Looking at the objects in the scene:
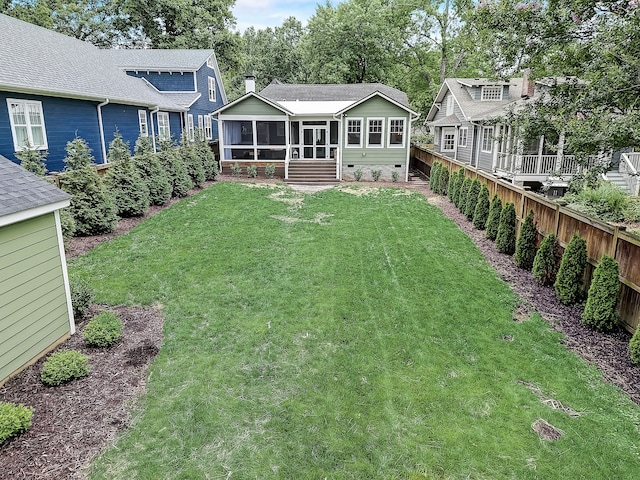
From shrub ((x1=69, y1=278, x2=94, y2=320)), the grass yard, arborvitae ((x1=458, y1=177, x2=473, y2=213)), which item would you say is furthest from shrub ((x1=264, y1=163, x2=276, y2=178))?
shrub ((x1=69, y1=278, x2=94, y2=320))

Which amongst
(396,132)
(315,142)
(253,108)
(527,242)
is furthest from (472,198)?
(253,108)

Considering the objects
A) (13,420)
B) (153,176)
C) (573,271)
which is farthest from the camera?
(153,176)

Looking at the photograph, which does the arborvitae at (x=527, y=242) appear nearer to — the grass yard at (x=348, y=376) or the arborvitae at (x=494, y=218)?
the grass yard at (x=348, y=376)

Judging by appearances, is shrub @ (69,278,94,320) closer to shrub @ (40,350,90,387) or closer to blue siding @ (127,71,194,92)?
shrub @ (40,350,90,387)

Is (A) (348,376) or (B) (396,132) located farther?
(B) (396,132)

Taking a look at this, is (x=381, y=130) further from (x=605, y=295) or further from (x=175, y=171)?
(x=605, y=295)

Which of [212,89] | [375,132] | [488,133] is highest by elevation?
[212,89]

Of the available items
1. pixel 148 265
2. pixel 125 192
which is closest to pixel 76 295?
pixel 148 265

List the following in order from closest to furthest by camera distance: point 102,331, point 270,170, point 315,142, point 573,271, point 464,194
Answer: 1. point 102,331
2. point 573,271
3. point 464,194
4. point 270,170
5. point 315,142

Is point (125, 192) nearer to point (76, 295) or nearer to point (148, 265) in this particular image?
point (148, 265)
